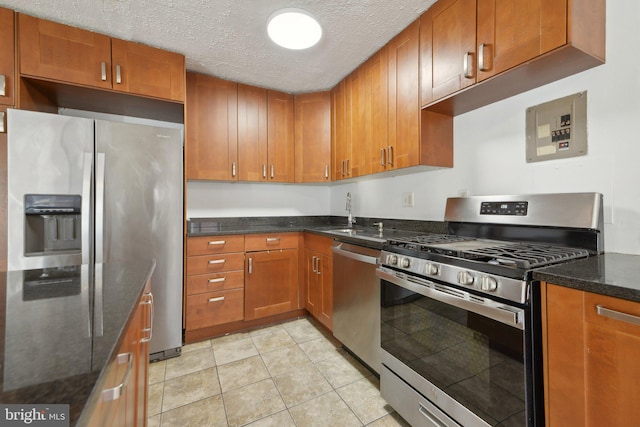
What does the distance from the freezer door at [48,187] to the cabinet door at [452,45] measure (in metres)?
2.24

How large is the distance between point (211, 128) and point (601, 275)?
9.05ft

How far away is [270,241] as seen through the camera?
260 cm

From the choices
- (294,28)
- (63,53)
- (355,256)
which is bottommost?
(355,256)

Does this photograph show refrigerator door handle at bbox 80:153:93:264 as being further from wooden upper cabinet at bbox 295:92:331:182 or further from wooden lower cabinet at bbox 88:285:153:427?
wooden upper cabinet at bbox 295:92:331:182

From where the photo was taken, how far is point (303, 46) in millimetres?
1936

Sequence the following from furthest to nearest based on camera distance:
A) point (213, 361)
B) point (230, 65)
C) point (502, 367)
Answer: point (230, 65) → point (213, 361) → point (502, 367)

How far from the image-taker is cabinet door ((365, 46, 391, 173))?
2.14m

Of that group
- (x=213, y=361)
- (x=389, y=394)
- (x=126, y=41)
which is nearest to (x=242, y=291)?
(x=213, y=361)

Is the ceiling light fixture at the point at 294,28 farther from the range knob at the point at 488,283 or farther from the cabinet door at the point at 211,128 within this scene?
the range knob at the point at 488,283

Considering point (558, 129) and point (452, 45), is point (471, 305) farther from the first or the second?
point (452, 45)

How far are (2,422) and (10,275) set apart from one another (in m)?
1.01

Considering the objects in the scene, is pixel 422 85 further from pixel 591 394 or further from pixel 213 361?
pixel 213 361

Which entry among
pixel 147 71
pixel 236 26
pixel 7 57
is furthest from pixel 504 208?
pixel 7 57

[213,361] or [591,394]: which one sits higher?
[591,394]
